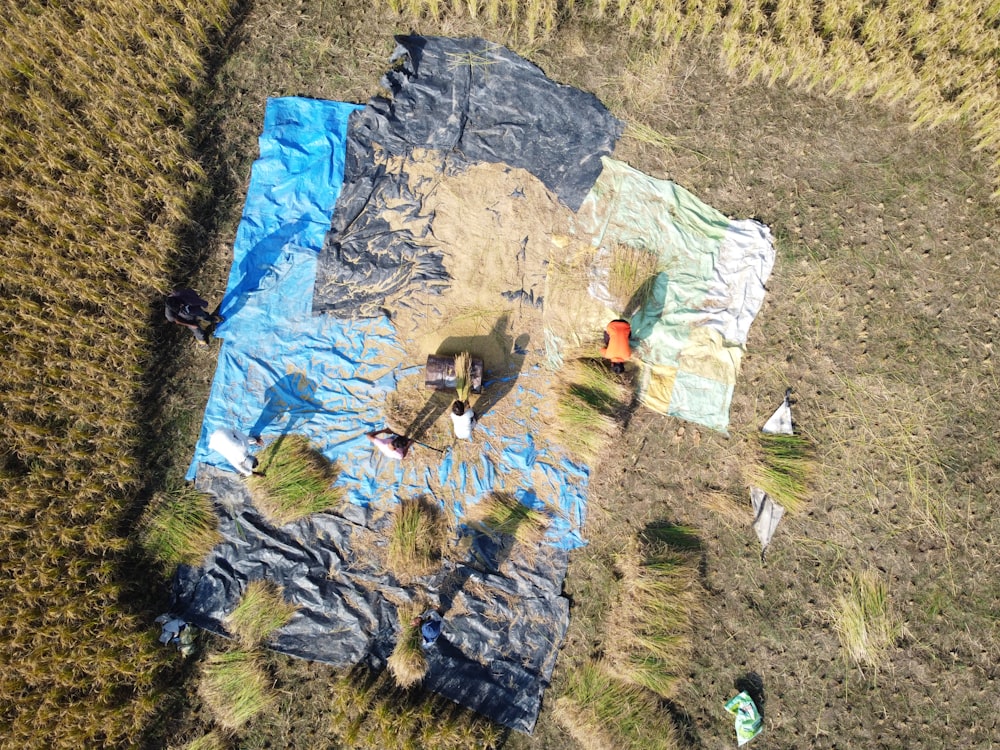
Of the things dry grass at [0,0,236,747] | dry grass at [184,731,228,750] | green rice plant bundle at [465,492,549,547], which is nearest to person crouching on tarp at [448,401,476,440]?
green rice plant bundle at [465,492,549,547]

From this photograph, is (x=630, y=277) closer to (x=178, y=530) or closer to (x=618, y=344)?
(x=618, y=344)

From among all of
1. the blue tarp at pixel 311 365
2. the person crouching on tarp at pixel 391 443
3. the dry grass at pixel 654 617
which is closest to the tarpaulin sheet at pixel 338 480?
the blue tarp at pixel 311 365

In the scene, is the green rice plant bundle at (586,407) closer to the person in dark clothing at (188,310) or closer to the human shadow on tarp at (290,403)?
the human shadow on tarp at (290,403)

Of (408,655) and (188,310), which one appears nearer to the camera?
(408,655)

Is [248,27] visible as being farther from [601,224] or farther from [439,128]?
[601,224]

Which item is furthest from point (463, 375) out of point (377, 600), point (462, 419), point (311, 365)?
point (377, 600)
